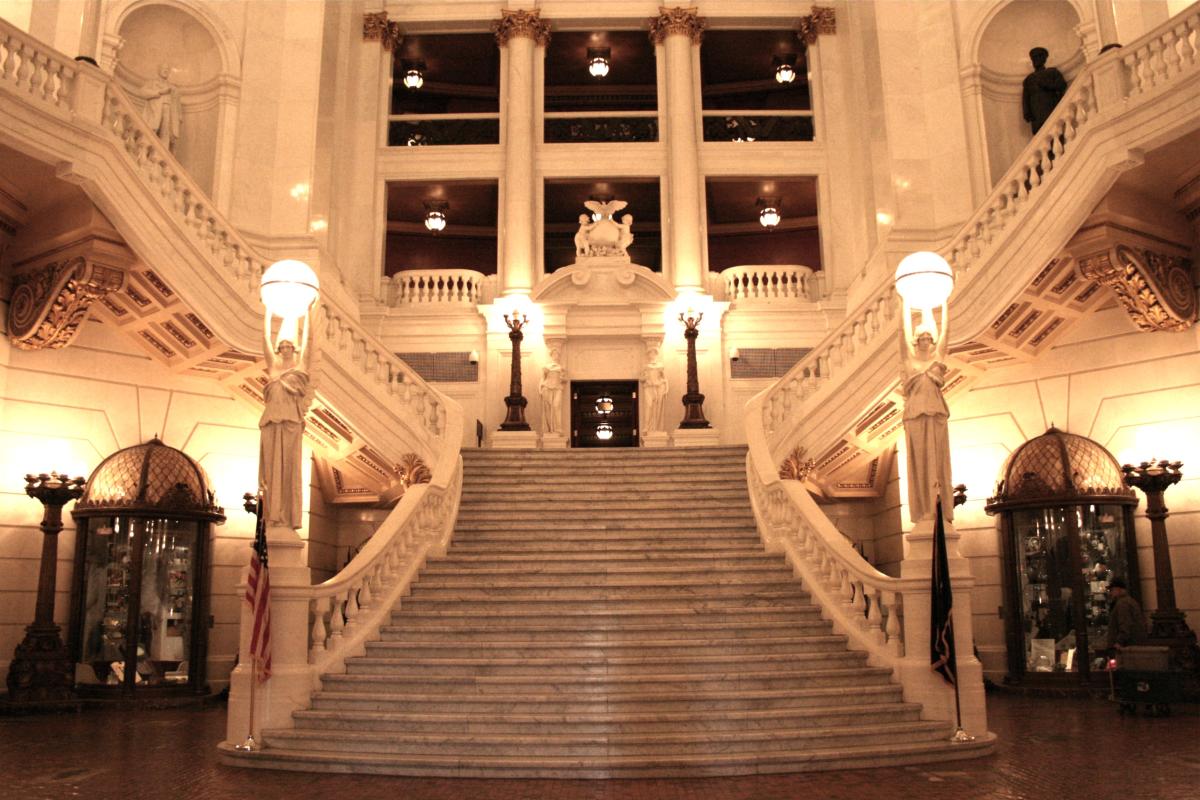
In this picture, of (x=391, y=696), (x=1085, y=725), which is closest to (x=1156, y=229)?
(x=1085, y=725)

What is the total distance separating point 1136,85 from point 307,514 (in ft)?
35.4

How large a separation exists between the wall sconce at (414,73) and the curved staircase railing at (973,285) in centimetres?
973

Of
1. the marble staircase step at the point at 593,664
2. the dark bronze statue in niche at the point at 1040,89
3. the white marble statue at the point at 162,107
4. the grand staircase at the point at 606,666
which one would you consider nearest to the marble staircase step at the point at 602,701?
the grand staircase at the point at 606,666

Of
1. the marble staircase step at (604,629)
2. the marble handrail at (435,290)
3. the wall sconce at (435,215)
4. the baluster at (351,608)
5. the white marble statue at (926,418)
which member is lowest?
the marble staircase step at (604,629)

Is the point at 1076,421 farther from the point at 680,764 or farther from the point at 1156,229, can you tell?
the point at 680,764

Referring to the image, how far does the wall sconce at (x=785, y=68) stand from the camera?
732 inches

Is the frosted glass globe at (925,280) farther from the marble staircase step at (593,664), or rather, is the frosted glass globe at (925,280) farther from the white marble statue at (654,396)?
the white marble statue at (654,396)

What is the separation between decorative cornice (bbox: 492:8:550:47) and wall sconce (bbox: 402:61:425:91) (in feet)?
5.34

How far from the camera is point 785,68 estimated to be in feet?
61.3

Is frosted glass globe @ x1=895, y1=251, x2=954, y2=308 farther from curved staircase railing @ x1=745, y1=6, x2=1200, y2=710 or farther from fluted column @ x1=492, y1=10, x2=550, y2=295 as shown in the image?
fluted column @ x1=492, y1=10, x2=550, y2=295

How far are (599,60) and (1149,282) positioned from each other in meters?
10.7

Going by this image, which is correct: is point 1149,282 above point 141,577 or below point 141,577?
above

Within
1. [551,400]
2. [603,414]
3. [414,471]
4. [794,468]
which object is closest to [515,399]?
[551,400]

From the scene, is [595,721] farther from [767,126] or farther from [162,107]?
[767,126]
